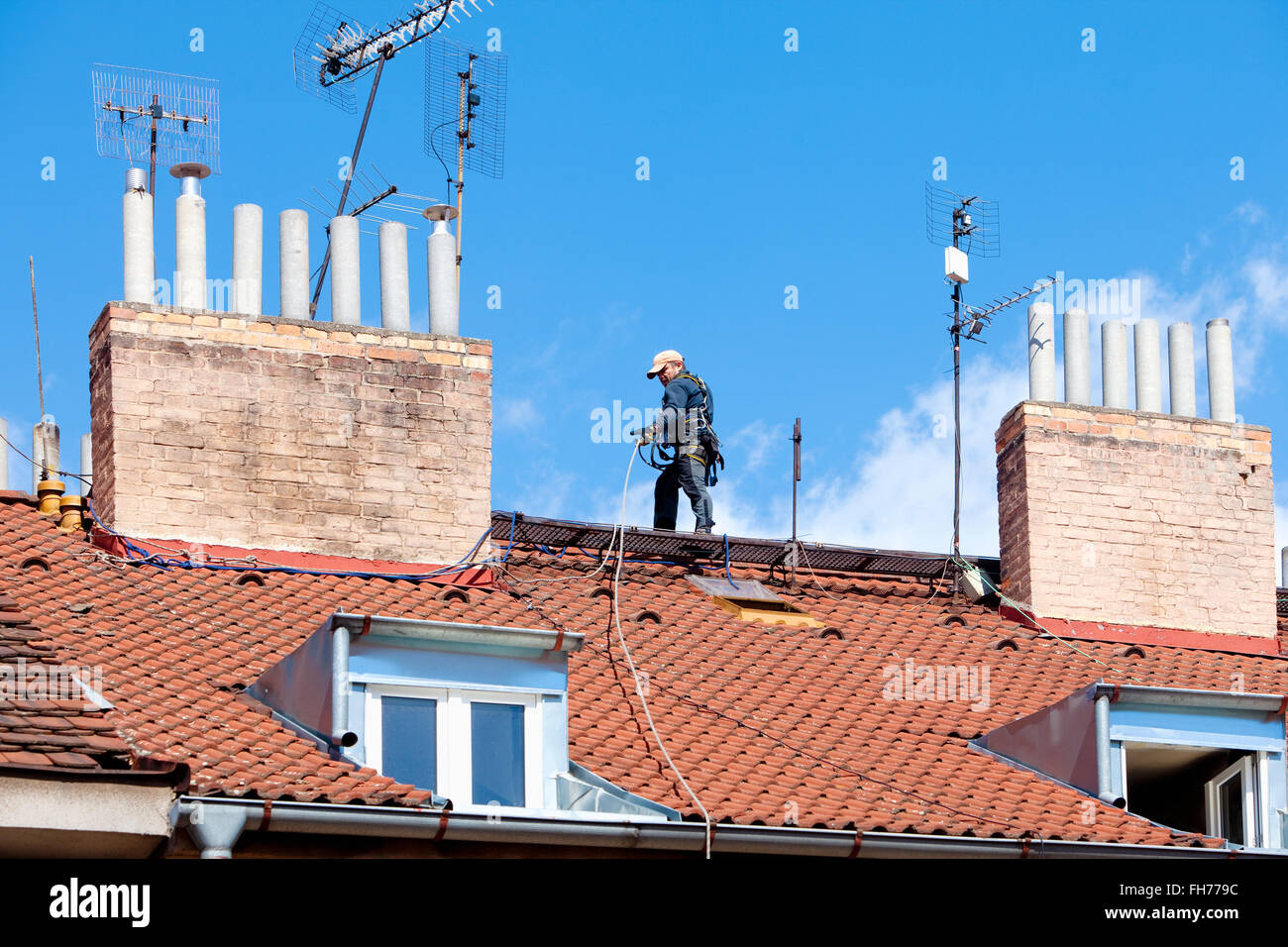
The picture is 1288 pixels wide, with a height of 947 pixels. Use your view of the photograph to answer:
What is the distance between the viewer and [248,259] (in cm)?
1891

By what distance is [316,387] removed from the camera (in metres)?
18.5

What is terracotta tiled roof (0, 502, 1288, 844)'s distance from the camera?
14.2 meters

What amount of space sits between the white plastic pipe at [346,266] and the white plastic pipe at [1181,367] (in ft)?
→ 26.5

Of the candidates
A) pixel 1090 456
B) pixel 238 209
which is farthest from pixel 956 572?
pixel 238 209

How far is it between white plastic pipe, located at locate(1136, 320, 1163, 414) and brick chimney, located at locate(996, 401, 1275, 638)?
0.35 metres

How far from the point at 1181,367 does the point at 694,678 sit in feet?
22.8

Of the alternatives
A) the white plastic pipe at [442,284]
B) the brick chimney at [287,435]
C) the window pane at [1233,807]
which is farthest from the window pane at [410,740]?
the window pane at [1233,807]

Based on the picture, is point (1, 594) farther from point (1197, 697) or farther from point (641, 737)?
point (1197, 697)

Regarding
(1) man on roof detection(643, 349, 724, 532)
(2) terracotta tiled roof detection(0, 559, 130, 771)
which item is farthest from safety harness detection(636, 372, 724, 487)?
(2) terracotta tiled roof detection(0, 559, 130, 771)

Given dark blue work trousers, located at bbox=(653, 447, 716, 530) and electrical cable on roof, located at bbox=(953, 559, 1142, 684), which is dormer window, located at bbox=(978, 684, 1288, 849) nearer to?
electrical cable on roof, located at bbox=(953, 559, 1142, 684)

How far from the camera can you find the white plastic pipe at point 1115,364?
21.0m

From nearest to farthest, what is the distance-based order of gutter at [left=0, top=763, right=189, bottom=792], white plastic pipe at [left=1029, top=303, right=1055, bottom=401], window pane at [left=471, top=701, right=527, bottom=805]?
gutter at [left=0, top=763, right=189, bottom=792]
window pane at [left=471, top=701, right=527, bottom=805]
white plastic pipe at [left=1029, top=303, right=1055, bottom=401]

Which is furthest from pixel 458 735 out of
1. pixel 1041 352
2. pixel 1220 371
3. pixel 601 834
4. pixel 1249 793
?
pixel 1220 371
